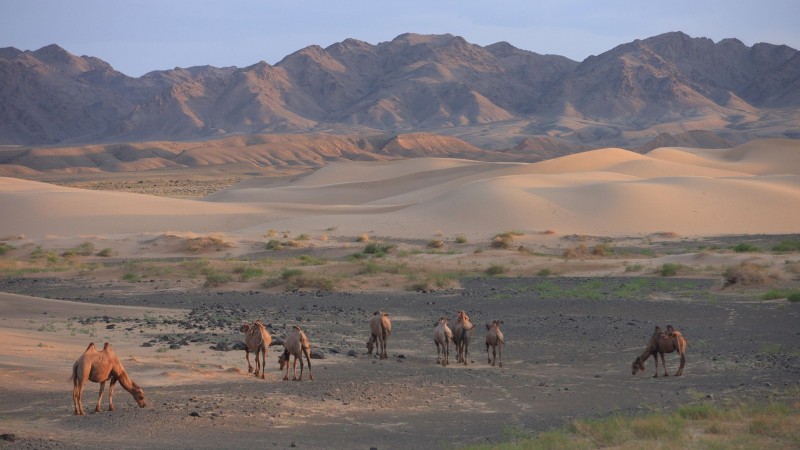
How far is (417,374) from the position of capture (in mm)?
16562

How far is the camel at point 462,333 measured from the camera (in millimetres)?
17688

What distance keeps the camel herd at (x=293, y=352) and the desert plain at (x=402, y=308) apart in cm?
29

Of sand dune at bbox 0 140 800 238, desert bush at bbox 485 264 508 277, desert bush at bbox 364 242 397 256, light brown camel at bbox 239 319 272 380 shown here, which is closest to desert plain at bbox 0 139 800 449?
desert bush at bbox 485 264 508 277

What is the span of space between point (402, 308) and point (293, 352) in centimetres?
1116

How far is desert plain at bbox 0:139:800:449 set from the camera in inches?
524

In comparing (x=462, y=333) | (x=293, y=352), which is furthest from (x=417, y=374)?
(x=293, y=352)

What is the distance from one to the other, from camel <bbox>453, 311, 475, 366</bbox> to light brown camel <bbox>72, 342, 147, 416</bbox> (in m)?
6.31

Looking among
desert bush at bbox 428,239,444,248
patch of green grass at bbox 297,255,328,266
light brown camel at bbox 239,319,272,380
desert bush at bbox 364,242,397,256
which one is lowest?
light brown camel at bbox 239,319,272,380

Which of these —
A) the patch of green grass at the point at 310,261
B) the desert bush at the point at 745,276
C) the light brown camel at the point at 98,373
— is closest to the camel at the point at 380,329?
the light brown camel at the point at 98,373

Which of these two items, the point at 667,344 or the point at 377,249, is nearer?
the point at 667,344

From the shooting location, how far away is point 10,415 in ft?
41.5

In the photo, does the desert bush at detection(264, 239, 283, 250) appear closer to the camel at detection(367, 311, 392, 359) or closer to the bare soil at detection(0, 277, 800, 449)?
the bare soil at detection(0, 277, 800, 449)

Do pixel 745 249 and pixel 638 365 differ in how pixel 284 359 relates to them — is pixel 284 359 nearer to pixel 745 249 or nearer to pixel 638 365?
pixel 638 365

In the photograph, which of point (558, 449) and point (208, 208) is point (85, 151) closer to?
point (208, 208)
